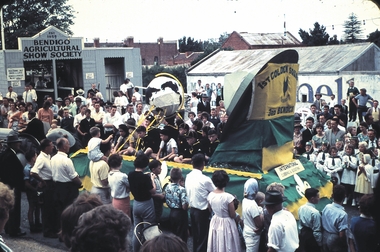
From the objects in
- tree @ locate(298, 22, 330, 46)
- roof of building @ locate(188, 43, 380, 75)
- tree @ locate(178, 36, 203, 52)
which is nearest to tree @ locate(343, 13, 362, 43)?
tree @ locate(298, 22, 330, 46)

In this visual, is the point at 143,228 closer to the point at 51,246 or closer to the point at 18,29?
the point at 51,246

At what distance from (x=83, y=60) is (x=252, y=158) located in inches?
713

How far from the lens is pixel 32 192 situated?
352 inches

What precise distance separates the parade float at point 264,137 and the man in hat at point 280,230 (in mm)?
2164

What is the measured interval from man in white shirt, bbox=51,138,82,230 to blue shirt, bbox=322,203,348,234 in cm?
401

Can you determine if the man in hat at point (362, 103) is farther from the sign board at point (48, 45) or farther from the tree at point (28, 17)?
the tree at point (28, 17)

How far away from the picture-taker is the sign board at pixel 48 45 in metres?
23.0

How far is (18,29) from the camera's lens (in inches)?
1138

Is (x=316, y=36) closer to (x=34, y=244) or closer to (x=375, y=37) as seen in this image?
(x=375, y=37)

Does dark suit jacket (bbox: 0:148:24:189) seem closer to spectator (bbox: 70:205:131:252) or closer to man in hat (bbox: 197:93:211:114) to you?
spectator (bbox: 70:205:131:252)

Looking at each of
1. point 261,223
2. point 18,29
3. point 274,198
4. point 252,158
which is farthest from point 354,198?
point 18,29

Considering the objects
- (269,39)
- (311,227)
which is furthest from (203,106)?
(269,39)

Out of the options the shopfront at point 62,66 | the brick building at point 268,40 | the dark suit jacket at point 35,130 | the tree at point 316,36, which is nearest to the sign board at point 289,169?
the dark suit jacket at point 35,130

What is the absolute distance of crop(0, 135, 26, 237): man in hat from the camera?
8.52m
